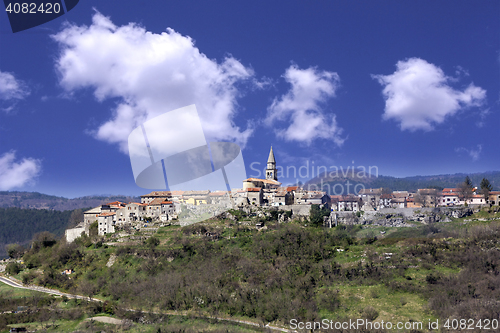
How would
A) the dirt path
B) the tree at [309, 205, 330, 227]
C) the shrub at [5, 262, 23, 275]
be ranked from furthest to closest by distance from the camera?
the shrub at [5, 262, 23, 275] < the tree at [309, 205, 330, 227] < the dirt path

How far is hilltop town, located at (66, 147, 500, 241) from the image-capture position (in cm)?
5056

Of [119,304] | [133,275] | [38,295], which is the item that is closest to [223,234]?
[133,275]

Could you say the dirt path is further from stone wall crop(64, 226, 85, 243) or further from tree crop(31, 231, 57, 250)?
tree crop(31, 231, 57, 250)

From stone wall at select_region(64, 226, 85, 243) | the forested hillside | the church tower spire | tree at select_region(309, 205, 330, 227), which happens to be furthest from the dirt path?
the forested hillside

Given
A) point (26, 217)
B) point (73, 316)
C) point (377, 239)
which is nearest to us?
point (73, 316)

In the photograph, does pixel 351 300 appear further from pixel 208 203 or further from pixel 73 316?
pixel 208 203

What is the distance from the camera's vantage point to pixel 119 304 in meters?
32.2

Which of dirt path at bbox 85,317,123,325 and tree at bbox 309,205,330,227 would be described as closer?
dirt path at bbox 85,317,123,325

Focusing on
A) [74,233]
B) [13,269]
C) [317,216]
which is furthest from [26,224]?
[317,216]

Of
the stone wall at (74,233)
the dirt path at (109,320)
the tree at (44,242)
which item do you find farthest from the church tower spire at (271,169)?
the dirt path at (109,320)

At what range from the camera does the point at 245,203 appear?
55.8 m

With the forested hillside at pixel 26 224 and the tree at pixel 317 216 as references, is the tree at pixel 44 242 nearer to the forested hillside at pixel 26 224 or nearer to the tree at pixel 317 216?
the tree at pixel 317 216

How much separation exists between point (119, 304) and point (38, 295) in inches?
446

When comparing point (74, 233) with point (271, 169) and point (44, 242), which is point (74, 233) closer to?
point (44, 242)
